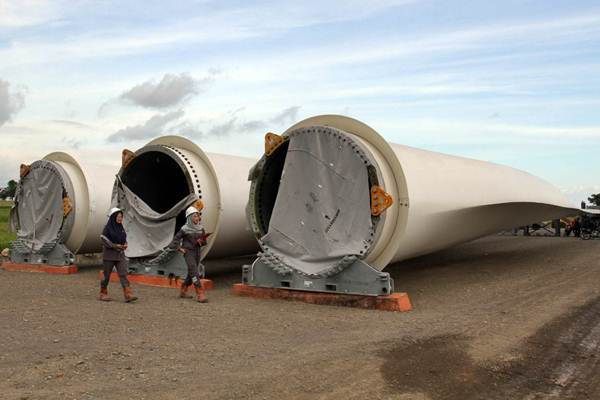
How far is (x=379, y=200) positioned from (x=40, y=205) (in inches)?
343

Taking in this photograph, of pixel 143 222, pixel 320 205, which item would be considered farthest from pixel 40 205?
pixel 320 205

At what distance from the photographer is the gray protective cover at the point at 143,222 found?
10.7 meters

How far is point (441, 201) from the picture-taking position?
31.2 ft

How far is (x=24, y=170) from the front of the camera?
1402cm

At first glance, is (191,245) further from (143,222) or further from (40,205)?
(40,205)

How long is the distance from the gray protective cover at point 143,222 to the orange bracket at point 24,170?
12.1 feet

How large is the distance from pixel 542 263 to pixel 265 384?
9.91m

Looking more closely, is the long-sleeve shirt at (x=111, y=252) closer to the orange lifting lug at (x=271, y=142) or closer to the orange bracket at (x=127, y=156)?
the orange lifting lug at (x=271, y=142)

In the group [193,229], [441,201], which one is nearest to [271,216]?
[193,229]

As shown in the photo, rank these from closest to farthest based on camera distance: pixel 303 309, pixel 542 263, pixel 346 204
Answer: pixel 303 309 < pixel 346 204 < pixel 542 263

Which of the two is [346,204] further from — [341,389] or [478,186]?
[341,389]

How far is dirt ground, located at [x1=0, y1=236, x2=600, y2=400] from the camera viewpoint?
4609 mm

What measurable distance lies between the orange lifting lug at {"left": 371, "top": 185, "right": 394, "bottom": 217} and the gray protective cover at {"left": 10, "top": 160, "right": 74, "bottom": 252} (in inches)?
300

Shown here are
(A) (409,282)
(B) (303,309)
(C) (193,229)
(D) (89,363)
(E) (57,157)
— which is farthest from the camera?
(E) (57,157)
